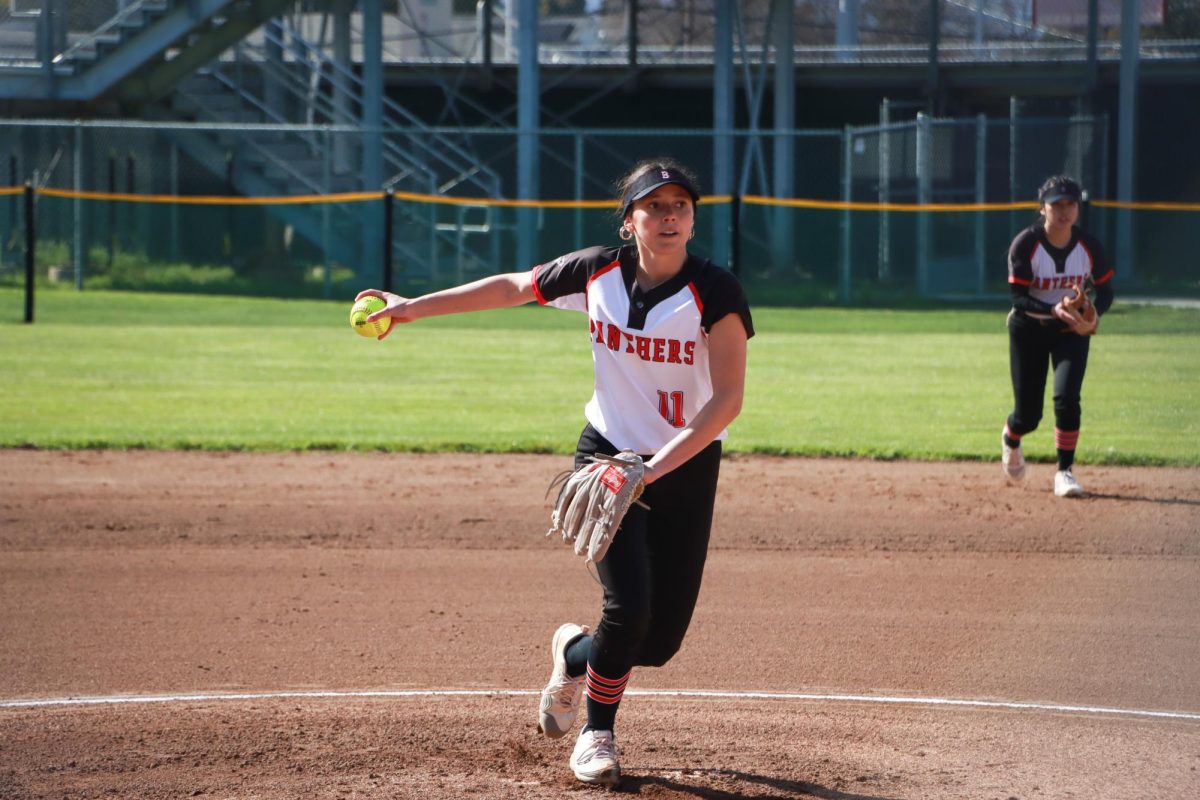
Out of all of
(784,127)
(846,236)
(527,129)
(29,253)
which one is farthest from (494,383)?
(784,127)

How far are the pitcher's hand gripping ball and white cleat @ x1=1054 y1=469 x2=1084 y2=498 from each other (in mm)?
5923

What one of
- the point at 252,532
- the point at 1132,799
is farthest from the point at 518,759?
the point at 252,532

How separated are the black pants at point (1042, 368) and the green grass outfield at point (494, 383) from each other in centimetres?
150

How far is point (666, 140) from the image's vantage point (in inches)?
1063

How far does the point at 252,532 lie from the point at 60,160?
18.0 metres

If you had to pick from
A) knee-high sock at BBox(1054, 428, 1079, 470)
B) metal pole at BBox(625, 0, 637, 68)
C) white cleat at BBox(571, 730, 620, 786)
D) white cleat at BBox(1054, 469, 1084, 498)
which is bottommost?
white cleat at BBox(571, 730, 620, 786)

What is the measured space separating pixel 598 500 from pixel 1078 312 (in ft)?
18.1

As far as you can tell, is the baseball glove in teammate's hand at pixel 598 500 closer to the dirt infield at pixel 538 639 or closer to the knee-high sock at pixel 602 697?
the knee-high sock at pixel 602 697

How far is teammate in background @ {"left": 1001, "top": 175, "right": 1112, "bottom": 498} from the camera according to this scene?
913cm

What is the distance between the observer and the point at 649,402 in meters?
4.64

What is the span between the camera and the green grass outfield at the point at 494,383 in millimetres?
11508

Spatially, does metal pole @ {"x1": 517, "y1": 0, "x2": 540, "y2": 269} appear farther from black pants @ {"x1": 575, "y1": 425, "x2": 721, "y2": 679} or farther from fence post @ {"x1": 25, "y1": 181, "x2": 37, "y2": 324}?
black pants @ {"x1": 575, "y1": 425, "x2": 721, "y2": 679}

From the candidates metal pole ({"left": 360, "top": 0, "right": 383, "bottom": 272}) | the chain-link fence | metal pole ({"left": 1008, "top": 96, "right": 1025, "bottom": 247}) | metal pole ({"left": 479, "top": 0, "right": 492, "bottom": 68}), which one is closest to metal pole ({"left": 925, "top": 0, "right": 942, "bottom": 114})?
the chain-link fence

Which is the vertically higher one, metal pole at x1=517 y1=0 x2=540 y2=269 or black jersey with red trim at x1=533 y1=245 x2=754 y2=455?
metal pole at x1=517 y1=0 x2=540 y2=269
